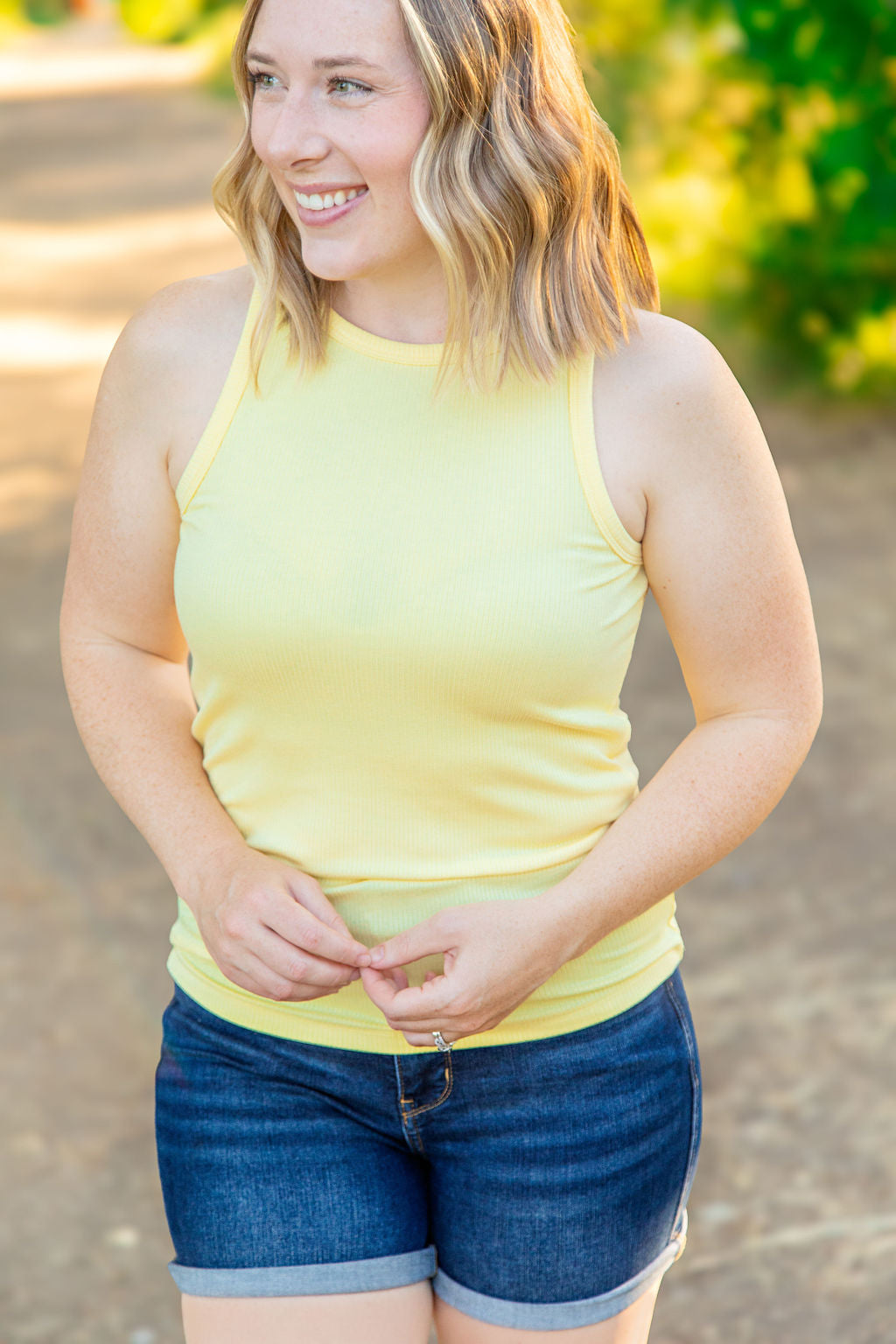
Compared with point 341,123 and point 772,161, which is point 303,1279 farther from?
point 772,161

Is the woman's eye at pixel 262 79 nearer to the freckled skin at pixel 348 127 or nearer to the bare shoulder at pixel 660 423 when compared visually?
the freckled skin at pixel 348 127

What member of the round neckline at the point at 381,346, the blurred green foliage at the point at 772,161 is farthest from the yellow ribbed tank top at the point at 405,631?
the blurred green foliage at the point at 772,161

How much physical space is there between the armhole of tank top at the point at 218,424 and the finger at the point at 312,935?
390 millimetres

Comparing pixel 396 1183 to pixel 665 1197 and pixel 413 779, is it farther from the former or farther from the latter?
pixel 413 779

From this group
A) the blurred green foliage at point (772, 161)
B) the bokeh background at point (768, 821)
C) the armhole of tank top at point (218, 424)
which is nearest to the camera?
the armhole of tank top at point (218, 424)

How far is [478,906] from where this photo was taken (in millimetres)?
1409

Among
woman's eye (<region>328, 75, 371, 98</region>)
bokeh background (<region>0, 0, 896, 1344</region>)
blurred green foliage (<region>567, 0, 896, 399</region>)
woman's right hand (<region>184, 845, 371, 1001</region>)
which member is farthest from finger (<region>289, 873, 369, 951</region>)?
blurred green foliage (<region>567, 0, 896, 399</region>)

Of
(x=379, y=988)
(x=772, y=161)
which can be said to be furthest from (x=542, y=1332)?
(x=772, y=161)

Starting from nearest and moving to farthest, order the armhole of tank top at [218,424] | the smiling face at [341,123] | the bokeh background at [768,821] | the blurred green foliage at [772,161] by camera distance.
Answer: the smiling face at [341,123], the armhole of tank top at [218,424], the bokeh background at [768,821], the blurred green foliage at [772,161]

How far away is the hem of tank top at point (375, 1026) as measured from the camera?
1467 millimetres

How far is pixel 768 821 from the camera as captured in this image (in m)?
4.05

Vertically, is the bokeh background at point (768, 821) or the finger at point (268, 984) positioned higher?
the finger at point (268, 984)

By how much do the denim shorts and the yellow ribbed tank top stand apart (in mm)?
40

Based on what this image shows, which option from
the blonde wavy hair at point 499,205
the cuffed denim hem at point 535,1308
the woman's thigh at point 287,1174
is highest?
the blonde wavy hair at point 499,205
